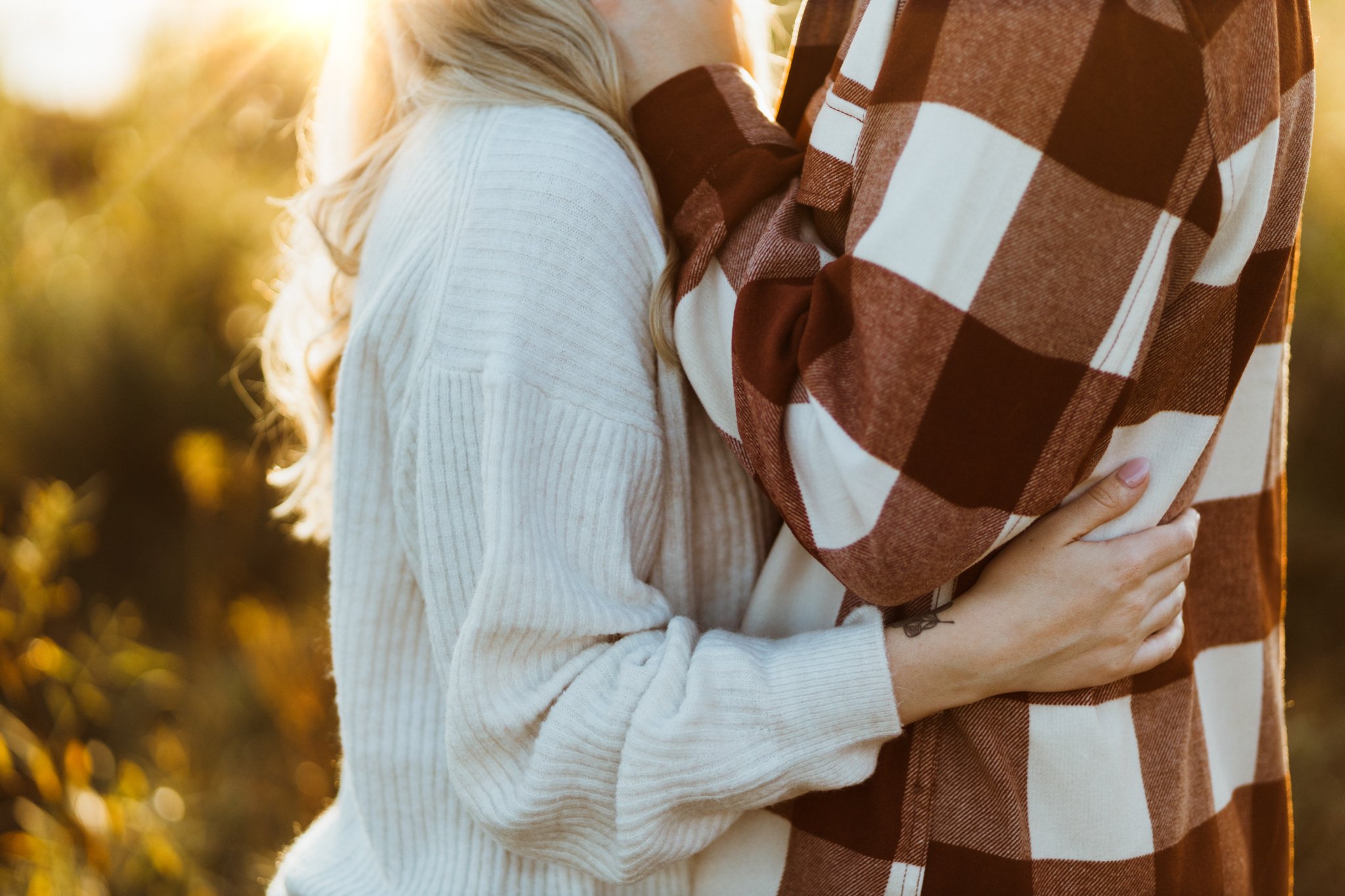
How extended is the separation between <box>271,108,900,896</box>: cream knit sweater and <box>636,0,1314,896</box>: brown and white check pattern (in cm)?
8

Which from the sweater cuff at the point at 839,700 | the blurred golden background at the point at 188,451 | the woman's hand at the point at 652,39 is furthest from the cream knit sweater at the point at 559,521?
the blurred golden background at the point at 188,451

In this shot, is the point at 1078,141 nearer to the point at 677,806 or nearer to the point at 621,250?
the point at 621,250

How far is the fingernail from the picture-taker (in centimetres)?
81

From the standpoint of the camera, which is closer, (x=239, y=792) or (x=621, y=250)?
(x=621, y=250)

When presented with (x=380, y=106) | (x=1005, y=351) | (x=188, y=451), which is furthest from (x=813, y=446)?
(x=188, y=451)

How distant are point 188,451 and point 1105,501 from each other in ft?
5.19

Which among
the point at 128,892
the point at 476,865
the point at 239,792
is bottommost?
the point at 239,792

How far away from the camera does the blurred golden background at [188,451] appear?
228cm

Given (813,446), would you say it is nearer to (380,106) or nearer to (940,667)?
(940,667)

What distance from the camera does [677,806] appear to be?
2.83 ft

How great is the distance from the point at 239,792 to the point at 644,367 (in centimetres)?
209

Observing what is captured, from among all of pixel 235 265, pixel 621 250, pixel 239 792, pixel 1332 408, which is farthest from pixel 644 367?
pixel 235 265

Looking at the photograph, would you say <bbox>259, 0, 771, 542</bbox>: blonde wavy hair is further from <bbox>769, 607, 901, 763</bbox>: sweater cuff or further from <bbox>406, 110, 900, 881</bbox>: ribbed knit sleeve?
<bbox>769, 607, 901, 763</bbox>: sweater cuff

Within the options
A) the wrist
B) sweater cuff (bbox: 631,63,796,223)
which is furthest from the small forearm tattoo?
sweater cuff (bbox: 631,63,796,223)
